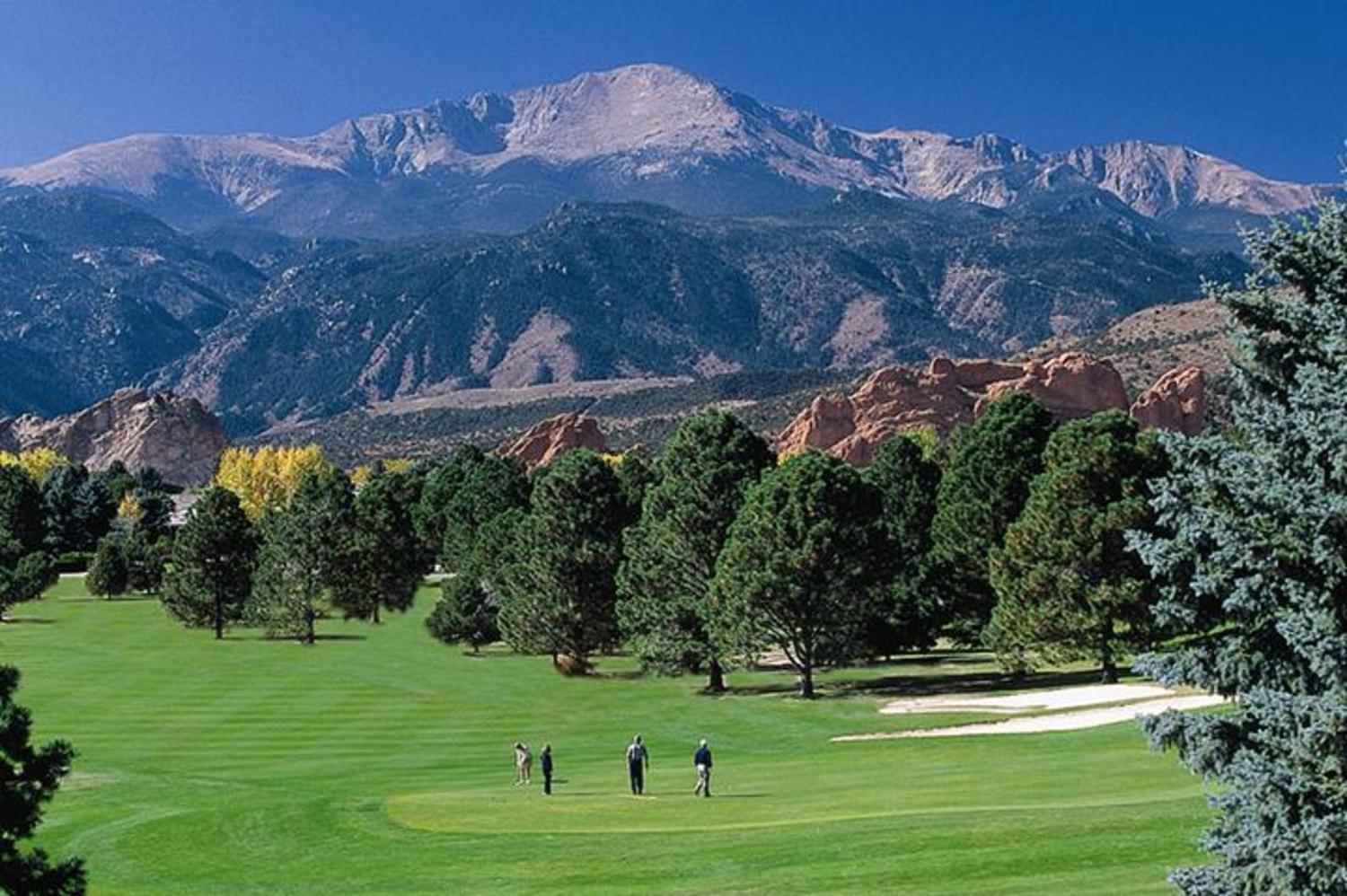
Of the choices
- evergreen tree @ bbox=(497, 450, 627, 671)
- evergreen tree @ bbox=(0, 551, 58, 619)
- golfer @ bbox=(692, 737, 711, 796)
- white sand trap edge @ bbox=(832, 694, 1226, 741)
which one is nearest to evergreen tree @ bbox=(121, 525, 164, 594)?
evergreen tree @ bbox=(0, 551, 58, 619)

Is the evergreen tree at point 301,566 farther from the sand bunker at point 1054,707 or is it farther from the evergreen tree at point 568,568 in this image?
the sand bunker at point 1054,707

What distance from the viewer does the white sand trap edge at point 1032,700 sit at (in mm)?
49438

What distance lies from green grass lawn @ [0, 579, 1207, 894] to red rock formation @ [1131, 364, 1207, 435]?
4547 inches

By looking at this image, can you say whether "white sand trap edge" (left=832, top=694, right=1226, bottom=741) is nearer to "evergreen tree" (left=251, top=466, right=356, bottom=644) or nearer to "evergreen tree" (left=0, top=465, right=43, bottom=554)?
"evergreen tree" (left=251, top=466, right=356, bottom=644)

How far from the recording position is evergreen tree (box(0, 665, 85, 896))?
21469 mm

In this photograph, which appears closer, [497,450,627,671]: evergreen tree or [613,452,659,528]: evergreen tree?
[497,450,627,671]: evergreen tree

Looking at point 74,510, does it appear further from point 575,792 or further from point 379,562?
point 575,792

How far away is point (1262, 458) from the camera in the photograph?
16000mm

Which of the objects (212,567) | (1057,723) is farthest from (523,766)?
(212,567)

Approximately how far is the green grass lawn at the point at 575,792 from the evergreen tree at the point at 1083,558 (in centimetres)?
711

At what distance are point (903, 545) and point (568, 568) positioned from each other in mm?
18385

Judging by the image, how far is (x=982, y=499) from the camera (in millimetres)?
67750

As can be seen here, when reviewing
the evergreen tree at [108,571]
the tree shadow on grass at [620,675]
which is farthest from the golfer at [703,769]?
the evergreen tree at [108,571]

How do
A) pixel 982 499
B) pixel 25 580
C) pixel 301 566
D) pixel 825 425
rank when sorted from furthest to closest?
pixel 825 425, pixel 301 566, pixel 25 580, pixel 982 499
